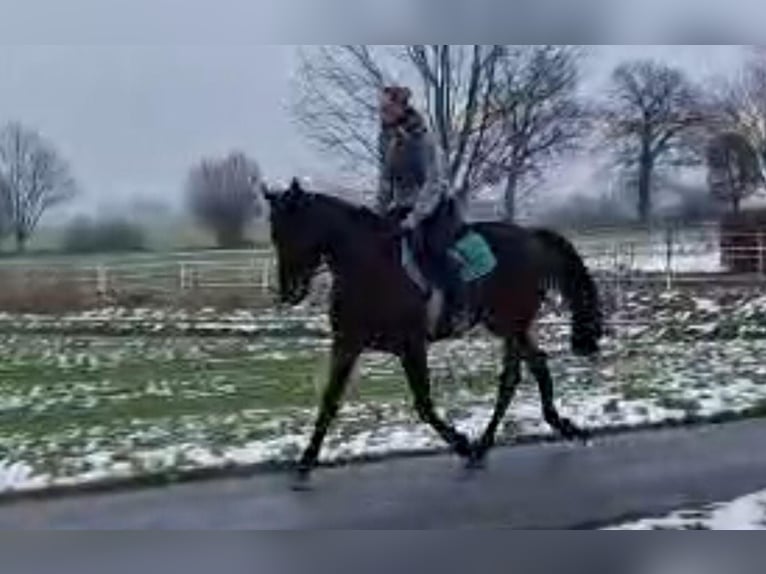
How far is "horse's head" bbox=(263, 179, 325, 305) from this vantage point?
378 centimetres

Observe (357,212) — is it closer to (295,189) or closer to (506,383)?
(295,189)

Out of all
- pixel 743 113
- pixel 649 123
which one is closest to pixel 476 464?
pixel 649 123

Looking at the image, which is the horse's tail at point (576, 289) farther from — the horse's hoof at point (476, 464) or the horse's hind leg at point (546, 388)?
the horse's hoof at point (476, 464)

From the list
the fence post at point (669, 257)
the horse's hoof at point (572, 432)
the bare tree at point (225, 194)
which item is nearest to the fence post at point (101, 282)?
the bare tree at point (225, 194)

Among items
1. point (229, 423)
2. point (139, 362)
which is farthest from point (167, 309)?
point (229, 423)

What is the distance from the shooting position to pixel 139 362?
436 centimetres

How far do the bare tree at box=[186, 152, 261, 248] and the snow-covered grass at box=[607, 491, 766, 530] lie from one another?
1661 mm

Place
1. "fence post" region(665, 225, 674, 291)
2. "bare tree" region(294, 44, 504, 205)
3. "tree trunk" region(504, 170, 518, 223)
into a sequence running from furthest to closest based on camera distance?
"fence post" region(665, 225, 674, 291), "tree trunk" region(504, 170, 518, 223), "bare tree" region(294, 44, 504, 205)

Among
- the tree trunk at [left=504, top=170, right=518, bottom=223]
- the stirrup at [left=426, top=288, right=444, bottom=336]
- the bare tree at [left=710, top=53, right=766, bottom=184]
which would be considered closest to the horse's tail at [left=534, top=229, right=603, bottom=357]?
the tree trunk at [left=504, top=170, right=518, bottom=223]

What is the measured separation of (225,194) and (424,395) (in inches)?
40.3

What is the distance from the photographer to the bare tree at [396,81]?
3904 millimetres

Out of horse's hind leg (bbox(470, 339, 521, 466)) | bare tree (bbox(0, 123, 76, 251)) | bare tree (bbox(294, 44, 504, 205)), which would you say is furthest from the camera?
horse's hind leg (bbox(470, 339, 521, 466))

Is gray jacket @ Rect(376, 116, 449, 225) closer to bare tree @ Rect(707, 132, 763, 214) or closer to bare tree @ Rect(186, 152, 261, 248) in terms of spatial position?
bare tree @ Rect(186, 152, 261, 248)

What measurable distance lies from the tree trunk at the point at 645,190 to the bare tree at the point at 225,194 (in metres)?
1.47
